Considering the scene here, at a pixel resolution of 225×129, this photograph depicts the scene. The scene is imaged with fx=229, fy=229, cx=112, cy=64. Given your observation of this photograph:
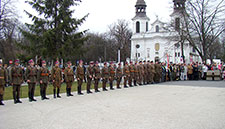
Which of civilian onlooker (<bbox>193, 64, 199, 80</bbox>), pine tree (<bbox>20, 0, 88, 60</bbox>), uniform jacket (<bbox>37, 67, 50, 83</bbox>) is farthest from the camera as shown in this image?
civilian onlooker (<bbox>193, 64, 199, 80</bbox>)

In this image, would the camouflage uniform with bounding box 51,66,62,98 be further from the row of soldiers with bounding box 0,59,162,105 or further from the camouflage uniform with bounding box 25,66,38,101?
the camouflage uniform with bounding box 25,66,38,101

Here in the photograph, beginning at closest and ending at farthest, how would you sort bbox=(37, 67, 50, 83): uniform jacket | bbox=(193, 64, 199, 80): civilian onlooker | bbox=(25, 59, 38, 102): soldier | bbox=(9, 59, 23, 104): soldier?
1. bbox=(9, 59, 23, 104): soldier
2. bbox=(25, 59, 38, 102): soldier
3. bbox=(37, 67, 50, 83): uniform jacket
4. bbox=(193, 64, 199, 80): civilian onlooker

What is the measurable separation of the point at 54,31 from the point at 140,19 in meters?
59.5

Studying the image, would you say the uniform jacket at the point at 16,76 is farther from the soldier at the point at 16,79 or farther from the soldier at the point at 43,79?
the soldier at the point at 43,79

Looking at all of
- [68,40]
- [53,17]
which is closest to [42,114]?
[68,40]

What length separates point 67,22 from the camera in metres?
21.7

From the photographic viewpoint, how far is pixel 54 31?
69.8ft

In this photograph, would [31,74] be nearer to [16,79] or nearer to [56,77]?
[16,79]

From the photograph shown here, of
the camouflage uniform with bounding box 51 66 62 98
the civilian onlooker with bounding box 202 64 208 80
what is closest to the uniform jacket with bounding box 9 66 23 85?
the camouflage uniform with bounding box 51 66 62 98

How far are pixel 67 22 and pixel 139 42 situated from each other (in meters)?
61.9

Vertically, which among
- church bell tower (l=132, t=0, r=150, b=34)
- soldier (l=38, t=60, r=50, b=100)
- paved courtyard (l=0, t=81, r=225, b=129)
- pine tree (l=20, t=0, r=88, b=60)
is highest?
church bell tower (l=132, t=0, r=150, b=34)

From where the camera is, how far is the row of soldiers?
11069mm

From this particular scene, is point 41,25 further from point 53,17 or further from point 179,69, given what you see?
point 179,69

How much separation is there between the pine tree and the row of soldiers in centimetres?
579
